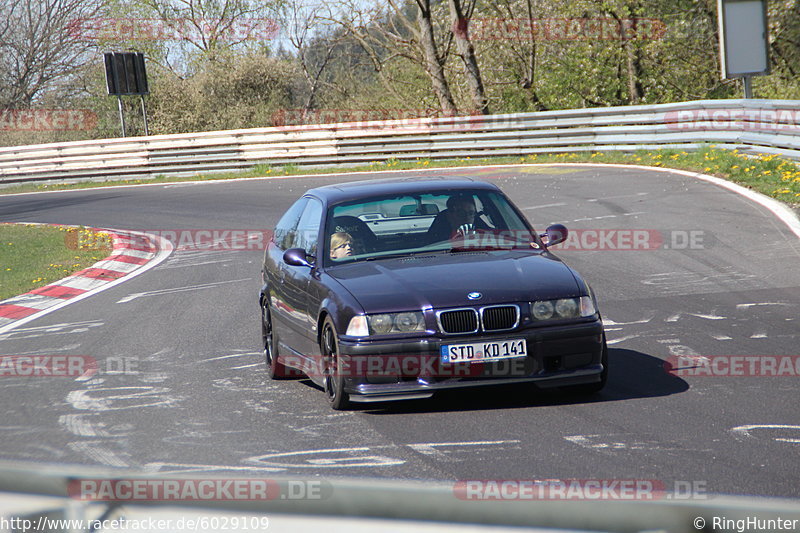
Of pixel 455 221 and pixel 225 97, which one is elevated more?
pixel 225 97

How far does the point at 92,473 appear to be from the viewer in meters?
2.16

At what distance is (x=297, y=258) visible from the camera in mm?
7066

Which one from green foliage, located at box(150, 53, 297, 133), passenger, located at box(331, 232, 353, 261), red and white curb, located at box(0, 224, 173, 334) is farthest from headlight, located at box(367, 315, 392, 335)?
green foliage, located at box(150, 53, 297, 133)

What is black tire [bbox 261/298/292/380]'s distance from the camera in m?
7.54

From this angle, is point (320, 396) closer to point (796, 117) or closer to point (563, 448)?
point (563, 448)

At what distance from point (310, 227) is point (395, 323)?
1870 millimetres

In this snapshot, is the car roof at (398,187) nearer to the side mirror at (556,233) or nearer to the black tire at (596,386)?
the side mirror at (556,233)
